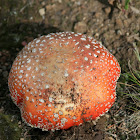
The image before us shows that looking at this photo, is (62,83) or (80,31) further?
(80,31)

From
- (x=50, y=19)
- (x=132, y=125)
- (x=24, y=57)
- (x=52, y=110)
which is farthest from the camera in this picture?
(x=50, y=19)

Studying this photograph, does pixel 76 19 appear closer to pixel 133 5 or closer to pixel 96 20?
pixel 96 20

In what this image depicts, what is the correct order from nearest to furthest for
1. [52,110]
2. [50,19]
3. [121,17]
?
[52,110] < [121,17] < [50,19]

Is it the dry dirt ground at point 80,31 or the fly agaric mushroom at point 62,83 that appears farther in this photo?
the dry dirt ground at point 80,31

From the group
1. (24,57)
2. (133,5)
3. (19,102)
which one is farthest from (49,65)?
(133,5)
